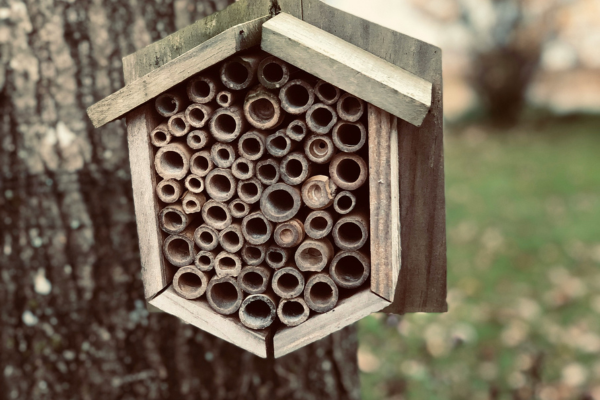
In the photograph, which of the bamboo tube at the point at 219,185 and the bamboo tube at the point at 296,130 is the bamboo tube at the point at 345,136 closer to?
the bamboo tube at the point at 296,130

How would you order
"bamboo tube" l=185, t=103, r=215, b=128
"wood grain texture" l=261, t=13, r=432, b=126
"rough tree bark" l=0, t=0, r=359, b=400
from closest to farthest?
"wood grain texture" l=261, t=13, r=432, b=126 < "bamboo tube" l=185, t=103, r=215, b=128 < "rough tree bark" l=0, t=0, r=359, b=400

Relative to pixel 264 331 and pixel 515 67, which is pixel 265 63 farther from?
pixel 515 67

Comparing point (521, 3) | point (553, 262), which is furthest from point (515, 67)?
point (553, 262)

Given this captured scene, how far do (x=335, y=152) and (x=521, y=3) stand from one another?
7.33m

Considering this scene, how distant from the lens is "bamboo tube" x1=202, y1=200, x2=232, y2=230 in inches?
41.3

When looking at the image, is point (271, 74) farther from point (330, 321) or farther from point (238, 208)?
point (330, 321)

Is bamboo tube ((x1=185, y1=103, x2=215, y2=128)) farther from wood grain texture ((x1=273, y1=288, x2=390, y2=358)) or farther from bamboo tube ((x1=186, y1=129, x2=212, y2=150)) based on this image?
wood grain texture ((x1=273, y1=288, x2=390, y2=358))

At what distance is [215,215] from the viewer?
1.07m

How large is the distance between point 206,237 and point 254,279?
0.42ft

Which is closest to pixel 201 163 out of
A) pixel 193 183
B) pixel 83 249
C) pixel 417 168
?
pixel 193 183

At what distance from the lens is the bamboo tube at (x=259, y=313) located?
105 centimetres

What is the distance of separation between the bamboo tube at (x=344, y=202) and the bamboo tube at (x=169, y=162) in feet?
0.99

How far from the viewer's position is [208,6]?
1.44m

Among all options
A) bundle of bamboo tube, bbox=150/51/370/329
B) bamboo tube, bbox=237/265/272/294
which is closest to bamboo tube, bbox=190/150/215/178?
bundle of bamboo tube, bbox=150/51/370/329
